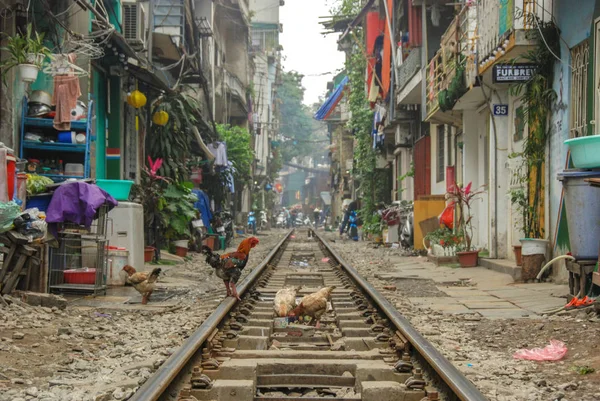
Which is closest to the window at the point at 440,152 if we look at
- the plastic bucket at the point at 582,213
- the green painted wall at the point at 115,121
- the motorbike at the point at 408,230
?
the motorbike at the point at 408,230

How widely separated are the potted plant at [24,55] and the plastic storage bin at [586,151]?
694 centimetres

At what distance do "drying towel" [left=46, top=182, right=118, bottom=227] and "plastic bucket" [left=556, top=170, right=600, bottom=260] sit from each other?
552cm

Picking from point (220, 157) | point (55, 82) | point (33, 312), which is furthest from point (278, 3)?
point (33, 312)

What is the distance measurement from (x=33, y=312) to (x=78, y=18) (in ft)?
25.0

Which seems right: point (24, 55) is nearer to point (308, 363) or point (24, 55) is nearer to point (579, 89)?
point (308, 363)

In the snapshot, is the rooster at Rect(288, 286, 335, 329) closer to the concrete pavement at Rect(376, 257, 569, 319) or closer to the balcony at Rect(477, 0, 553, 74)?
the concrete pavement at Rect(376, 257, 569, 319)

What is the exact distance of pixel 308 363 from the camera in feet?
17.6

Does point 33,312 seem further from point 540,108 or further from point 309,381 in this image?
point 540,108

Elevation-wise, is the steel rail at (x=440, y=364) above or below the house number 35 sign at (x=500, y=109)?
below

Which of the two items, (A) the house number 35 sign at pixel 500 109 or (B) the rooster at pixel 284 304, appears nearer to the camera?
(B) the rooster at pixel 284 304

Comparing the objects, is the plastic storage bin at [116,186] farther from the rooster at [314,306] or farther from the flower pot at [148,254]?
the rooster at [314,306]

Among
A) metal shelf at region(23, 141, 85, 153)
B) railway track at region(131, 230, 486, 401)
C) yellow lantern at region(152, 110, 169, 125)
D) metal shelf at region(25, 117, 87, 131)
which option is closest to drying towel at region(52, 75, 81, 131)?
metal shelf at region(25, 117, 87, 131)

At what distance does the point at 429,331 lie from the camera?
698cm

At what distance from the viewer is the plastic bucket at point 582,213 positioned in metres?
8.18
